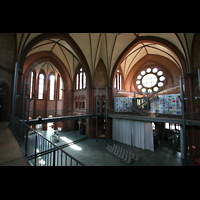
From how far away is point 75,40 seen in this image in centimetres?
1512

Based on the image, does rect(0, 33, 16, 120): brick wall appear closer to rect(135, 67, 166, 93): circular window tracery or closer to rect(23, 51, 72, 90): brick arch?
rect(23, 51, 72, 90): brick arch

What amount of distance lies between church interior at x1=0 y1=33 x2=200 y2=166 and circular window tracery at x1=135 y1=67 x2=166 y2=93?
19 cm

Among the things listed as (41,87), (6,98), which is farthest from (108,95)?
(41,87)

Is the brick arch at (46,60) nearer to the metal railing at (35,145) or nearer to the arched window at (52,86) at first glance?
the arched window at (52,86)

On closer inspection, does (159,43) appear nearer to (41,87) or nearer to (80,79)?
(80,79)

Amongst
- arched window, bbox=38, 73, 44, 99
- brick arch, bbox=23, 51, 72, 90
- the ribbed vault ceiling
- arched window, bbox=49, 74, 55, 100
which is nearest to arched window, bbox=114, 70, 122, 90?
the ribbed vault ceiling

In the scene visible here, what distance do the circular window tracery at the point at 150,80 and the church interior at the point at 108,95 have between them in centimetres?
19

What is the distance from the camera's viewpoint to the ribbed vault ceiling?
38.8ft

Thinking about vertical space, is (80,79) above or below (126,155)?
above

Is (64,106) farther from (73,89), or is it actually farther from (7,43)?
(7,43)

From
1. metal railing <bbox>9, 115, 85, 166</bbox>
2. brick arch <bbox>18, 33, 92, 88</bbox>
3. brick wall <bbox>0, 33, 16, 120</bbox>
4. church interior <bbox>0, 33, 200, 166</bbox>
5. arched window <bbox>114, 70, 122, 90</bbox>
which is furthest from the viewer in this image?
arched window <bbox>114, 70, 122, 90</bbox>

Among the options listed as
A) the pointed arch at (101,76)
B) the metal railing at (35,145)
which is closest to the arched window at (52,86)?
the pointed arch at (101,76)

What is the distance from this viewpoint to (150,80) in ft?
69.1

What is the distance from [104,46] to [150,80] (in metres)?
11.7
